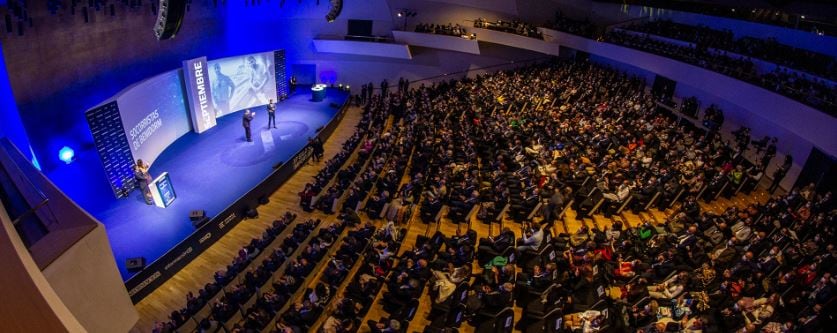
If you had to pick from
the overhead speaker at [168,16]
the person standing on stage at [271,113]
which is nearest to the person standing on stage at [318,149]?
the person standing on stage at [271,113]

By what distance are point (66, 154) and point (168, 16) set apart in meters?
5.61

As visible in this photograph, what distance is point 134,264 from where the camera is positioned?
8.53 m

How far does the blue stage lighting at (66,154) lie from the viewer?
37.0ft

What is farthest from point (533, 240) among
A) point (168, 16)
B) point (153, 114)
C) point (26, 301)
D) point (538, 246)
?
point (153, 114)

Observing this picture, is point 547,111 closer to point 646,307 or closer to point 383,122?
point 383,122

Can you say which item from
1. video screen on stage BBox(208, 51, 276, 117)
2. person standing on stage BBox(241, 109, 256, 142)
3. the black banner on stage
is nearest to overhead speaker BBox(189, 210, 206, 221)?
the black banner on stage

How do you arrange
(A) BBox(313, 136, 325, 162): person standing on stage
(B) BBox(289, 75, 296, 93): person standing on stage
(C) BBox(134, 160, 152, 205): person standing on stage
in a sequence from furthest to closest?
1. (B) BBox(289, 75, 296, 93): person standing on stage
2. (A) BBox(313, 136, 325, 162): person standing on stage
3. (C) BBox(134, 160, 152, 205): person standing on stage

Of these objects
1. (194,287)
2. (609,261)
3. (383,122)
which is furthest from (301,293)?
(383,122)

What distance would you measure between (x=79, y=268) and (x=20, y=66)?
28.0ft

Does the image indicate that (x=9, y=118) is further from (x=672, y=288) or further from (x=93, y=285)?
(x=672, y=288)

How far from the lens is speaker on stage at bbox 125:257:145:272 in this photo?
27.9 feet

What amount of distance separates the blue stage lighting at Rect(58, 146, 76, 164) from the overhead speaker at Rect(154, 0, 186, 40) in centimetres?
493

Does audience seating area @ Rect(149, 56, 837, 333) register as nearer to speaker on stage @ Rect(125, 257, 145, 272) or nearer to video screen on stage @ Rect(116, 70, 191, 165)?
speaker on stage @ Rect(125, 257, 145, 272)

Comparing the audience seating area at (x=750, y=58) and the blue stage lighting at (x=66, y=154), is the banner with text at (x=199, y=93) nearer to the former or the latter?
the blue stage lighting at (x=66, y=154)
